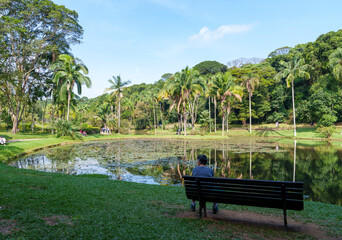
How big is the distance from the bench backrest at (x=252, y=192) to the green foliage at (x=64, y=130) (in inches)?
1147

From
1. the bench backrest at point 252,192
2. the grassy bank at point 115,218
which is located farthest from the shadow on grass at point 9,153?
the bench backrest at point 252,192

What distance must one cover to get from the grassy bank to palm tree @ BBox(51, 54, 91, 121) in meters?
30.7

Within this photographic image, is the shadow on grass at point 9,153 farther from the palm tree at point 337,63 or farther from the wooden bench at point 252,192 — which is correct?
the palm tree at point 337,63

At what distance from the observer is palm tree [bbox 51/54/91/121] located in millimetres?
33816

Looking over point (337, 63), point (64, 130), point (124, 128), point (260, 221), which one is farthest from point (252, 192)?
point (124, 128)

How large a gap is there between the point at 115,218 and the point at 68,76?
3457 cm

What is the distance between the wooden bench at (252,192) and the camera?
4.17 meters

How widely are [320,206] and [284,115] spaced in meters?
53.8

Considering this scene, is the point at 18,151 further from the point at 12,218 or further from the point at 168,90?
the point at 168,90

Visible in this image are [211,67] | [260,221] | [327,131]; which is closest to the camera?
[260,221]

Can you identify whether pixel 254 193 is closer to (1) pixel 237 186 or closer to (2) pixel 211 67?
(1) pixel 237 186

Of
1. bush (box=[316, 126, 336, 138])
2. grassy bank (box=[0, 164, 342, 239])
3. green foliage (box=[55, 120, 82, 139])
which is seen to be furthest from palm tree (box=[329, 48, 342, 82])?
green foliage (box=[55, 120, 82, 139])

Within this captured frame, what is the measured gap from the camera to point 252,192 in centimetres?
438

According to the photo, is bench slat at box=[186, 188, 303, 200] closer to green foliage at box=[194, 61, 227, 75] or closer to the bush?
the bush
